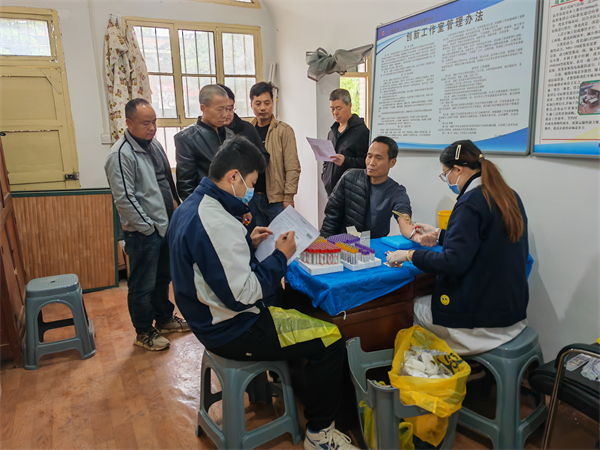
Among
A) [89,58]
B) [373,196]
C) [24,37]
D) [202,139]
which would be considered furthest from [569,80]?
[24,37]

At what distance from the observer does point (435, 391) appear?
4.82 feet

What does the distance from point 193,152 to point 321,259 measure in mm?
1332

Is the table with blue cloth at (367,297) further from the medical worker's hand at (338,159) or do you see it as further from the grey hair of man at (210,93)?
the grey hair of man at (210,93)

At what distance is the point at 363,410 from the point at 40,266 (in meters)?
3.15

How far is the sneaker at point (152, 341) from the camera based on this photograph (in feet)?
8.34

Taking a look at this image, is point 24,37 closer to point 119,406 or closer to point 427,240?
point 119,406

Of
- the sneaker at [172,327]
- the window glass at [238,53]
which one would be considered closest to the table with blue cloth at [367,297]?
the sneaker at [172,327]

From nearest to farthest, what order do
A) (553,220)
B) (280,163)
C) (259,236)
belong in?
(259,236)
(553,220)
(280,163)

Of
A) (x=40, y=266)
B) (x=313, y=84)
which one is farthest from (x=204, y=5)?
(x=40, y=266)

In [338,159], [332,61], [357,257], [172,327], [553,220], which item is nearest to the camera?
[357,257]

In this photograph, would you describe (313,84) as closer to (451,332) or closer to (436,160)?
(436,160)

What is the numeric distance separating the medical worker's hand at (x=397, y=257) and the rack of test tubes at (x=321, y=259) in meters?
0.22

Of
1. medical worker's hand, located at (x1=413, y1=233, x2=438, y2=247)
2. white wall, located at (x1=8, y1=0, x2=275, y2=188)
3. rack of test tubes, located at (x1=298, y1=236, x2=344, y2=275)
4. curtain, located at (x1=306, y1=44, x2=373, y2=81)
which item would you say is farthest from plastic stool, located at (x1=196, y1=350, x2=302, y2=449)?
white wall, located at (x1=8, y1=0, x2=275, y2=188)

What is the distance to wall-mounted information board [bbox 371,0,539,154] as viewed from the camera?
207 centimetres
